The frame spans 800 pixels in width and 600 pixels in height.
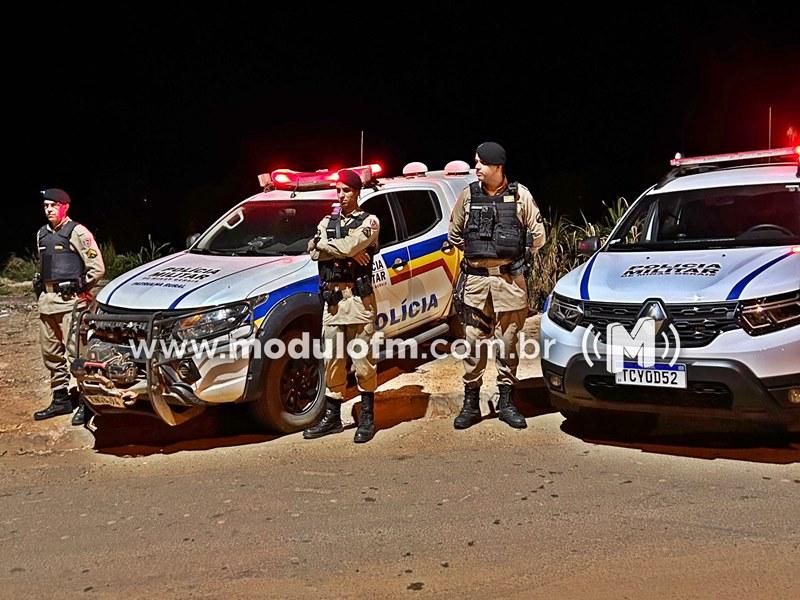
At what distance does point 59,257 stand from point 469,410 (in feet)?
10.1

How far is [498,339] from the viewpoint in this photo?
625 cm

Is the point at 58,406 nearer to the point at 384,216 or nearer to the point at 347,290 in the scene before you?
the point at 347,290

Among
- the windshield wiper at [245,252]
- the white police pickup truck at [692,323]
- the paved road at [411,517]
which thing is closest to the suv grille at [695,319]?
the white police pickup truck at [692,323]

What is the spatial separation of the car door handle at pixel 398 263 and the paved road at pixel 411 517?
54.7 inches

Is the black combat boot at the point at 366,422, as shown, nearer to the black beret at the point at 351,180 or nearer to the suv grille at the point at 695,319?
the black beret at the point at 351,180

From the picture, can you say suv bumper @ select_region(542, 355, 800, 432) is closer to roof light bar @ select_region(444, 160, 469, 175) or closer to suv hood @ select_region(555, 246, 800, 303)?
suv hood @ select_region(555, 246, 800, 303)

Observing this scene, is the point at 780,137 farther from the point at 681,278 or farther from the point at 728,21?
the point at 681,278

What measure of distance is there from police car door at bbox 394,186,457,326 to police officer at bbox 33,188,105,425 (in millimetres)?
2343

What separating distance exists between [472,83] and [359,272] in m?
15.5

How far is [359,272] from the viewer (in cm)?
604

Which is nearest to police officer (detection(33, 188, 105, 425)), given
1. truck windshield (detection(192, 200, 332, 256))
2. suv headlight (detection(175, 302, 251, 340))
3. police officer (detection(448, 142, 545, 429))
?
truck windshield (detection(192, 200, 332, 256))

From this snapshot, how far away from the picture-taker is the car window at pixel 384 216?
710 centimetres

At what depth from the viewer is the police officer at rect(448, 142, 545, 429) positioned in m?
6.03

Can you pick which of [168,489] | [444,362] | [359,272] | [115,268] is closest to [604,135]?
[115,268]
